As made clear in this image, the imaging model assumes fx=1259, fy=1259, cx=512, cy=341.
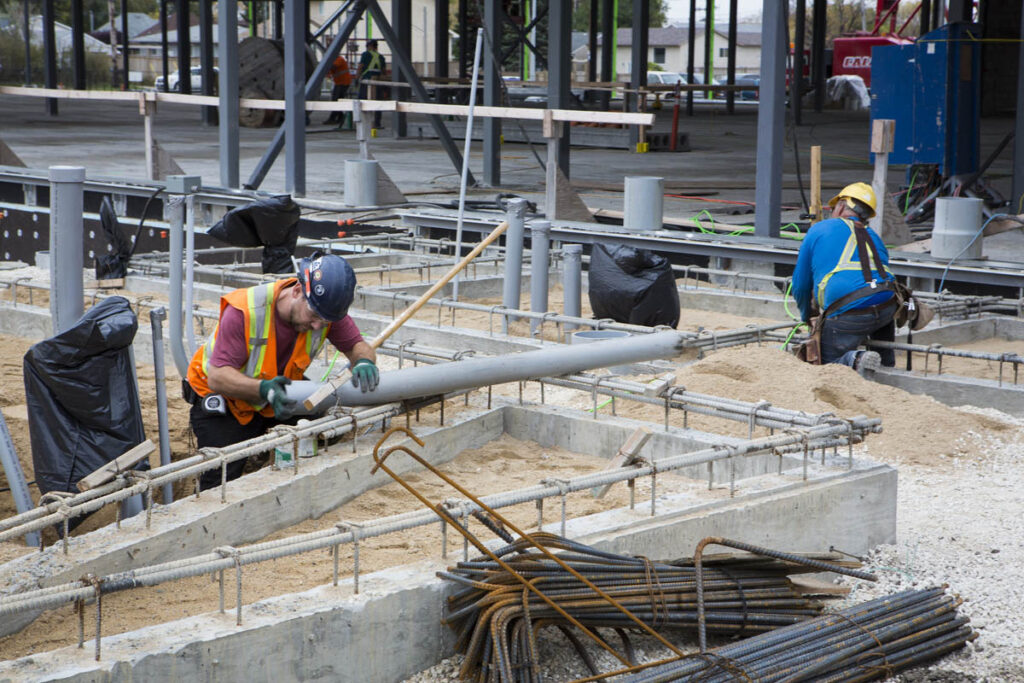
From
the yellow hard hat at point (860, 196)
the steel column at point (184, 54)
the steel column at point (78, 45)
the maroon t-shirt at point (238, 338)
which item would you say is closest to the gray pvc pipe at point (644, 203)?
the yellow hard hat at point (860, 196)

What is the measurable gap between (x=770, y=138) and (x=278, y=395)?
722 cm

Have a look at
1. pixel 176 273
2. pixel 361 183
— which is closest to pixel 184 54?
pixel 361 183

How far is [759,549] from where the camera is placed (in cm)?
456

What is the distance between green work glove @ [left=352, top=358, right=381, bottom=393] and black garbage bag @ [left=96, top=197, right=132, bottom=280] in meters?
5.81

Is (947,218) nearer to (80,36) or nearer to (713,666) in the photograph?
(713,666)

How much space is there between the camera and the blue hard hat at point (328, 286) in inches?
213

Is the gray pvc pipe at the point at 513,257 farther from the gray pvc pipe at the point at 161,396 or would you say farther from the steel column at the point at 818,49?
the steel column at the point at 818,49

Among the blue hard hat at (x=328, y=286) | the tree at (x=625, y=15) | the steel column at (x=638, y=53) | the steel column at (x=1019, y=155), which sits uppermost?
the tree at (x=625, y=15)

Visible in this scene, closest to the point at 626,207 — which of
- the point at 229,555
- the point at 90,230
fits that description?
the point at 90,230

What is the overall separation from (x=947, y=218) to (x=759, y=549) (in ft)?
21.3

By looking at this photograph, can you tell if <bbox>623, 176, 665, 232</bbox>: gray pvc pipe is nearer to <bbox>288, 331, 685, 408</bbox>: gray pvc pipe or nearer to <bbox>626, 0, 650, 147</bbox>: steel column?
<bbox>288, 331, 685, 408</bbox>: gray pvc pipe

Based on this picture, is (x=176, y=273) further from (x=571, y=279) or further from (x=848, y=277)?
(x=848, y=277)

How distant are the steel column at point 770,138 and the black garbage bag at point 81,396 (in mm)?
7365

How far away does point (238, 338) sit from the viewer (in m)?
5.66
